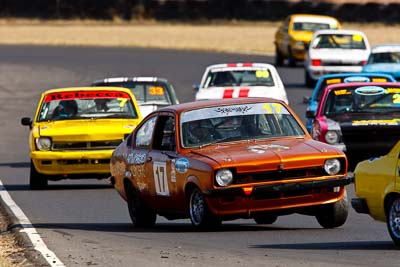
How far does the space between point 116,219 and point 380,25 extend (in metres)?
59.3

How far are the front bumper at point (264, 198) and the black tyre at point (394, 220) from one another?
1.18m

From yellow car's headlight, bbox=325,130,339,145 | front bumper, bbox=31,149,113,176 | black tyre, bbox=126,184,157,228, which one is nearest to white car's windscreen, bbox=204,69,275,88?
yellow car's headlight, bbox=325,130,339,145

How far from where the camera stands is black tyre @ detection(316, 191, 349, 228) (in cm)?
1269

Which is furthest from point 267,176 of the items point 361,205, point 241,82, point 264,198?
point 241,82

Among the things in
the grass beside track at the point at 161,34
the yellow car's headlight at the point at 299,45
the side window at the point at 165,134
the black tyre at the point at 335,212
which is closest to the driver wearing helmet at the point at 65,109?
the side window at the point at 165,134

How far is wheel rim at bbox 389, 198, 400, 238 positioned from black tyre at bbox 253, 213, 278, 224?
157 cm

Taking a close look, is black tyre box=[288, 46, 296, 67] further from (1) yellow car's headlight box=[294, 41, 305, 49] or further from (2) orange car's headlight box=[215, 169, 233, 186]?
A: (2) orange car's headlight box=[215, 169, 233, 186]

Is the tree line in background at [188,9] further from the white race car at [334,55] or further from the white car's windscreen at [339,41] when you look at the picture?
the white race car at [334,55]

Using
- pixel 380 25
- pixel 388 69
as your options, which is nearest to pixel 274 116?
pixel 388 69

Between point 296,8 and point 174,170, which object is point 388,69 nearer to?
point 174,170

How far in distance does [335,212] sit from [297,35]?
109 ft

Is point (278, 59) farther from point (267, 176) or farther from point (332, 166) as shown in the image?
point (267, 176)

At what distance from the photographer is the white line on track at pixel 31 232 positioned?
1068cm

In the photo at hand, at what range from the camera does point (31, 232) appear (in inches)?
505
